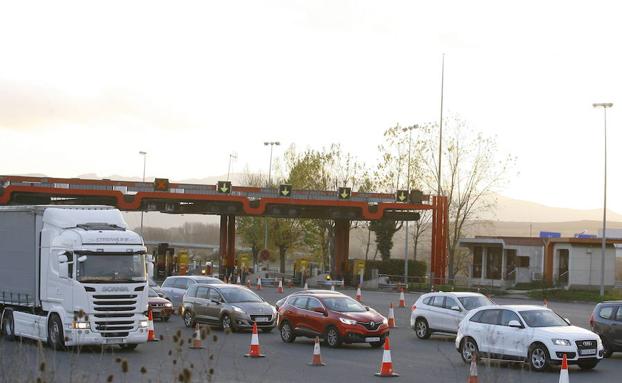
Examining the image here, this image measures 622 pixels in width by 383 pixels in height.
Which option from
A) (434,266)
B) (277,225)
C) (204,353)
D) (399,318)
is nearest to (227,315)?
(204,353)

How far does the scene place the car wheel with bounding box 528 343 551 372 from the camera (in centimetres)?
2128

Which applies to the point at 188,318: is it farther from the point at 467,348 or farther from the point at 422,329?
the point at 467,348

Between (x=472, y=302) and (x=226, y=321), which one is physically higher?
(x=472, y=302)

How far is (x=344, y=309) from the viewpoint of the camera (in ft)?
88.2

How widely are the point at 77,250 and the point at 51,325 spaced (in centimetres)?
195

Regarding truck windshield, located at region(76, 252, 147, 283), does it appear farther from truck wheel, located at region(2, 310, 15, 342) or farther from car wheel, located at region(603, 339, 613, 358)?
car wheel, located at region(603, 339, 613, 358)

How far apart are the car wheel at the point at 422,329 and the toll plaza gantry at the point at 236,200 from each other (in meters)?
38.0

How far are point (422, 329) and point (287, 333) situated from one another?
450 cm

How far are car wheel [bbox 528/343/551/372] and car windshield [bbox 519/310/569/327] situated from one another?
60 cm

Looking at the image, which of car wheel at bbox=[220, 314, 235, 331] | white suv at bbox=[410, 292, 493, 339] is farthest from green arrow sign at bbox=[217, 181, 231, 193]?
white suv at bbox=[410, 292, 493, 339]

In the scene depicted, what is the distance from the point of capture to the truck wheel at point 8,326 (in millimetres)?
25422

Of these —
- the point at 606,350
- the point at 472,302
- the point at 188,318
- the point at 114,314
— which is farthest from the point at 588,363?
the point at 188,318

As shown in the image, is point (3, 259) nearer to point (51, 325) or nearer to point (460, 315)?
point (51, 325)

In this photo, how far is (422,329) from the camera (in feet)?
98.0
